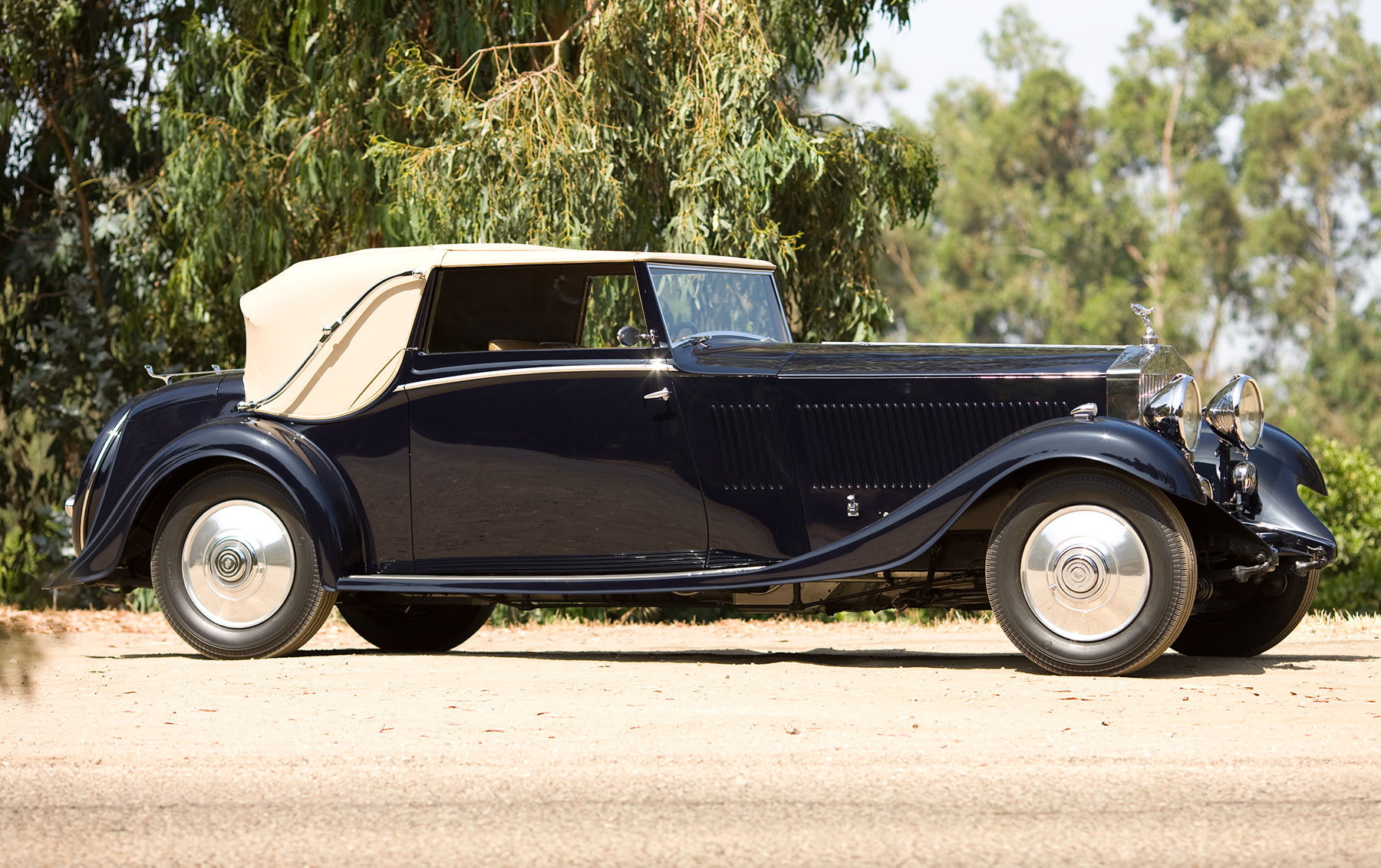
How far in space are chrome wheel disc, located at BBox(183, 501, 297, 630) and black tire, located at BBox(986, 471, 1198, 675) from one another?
3387 mm

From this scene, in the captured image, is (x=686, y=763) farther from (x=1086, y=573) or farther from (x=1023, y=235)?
(x=1023, y=235)

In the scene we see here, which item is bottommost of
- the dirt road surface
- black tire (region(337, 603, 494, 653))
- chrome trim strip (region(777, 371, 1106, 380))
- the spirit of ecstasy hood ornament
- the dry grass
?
the dry grass

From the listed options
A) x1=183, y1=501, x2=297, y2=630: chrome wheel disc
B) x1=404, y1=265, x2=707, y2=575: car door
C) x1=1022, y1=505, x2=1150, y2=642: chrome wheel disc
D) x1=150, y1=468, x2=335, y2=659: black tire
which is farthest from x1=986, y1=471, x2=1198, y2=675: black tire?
x1=183, y1=501, x2=297, y2=630: chrome wheel disc

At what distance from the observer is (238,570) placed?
7609mm

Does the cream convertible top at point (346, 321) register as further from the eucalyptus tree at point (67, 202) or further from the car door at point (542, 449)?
the eucalyptus tree at point (67, 202)

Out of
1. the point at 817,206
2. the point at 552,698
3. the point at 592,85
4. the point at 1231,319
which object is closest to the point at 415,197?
the point at 592,85

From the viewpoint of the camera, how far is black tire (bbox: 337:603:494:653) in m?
8.64

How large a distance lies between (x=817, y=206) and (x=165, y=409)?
7070mm

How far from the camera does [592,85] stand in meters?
12.4

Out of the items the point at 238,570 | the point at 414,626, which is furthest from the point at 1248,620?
the point at 238,570

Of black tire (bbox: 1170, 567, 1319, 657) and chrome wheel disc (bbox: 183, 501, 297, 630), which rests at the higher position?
chrome wheel disc (bbox: 183, 501, 297, 630)

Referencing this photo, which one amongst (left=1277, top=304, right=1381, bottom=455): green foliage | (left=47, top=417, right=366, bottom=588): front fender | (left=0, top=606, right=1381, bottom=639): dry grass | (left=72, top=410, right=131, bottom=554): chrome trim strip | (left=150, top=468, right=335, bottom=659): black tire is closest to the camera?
(left=47, top=417, right=366, bottom=588): front fender

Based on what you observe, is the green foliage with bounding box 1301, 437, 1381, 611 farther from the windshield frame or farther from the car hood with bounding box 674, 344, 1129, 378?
the car hood with bounding box 674, 344, 1129, 378

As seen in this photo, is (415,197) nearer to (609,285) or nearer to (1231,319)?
(609,285)
